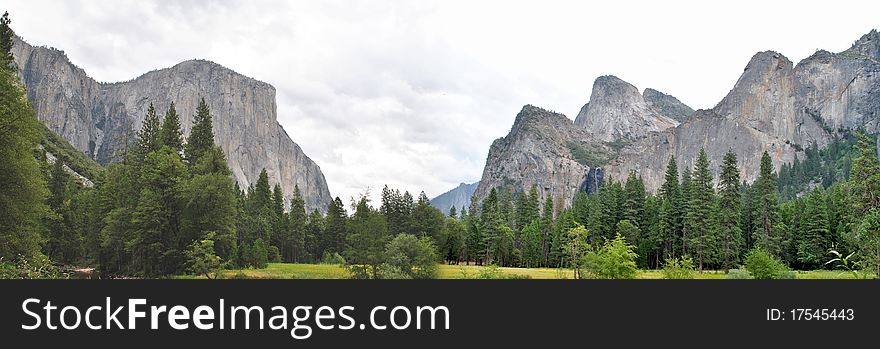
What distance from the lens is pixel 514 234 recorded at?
85562 millimetres

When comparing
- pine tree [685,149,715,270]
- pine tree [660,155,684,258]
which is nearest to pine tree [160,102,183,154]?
pine tree [685,149,715,270]

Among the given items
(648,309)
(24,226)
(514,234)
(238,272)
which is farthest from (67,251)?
(648,309)

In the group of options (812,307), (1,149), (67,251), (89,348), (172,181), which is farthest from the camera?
(67,251)

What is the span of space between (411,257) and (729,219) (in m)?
35.1

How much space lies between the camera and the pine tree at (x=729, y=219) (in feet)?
210

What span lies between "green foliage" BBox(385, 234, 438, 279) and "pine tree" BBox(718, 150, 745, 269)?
32591mm

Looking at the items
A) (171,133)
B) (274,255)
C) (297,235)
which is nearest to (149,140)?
(171,133)

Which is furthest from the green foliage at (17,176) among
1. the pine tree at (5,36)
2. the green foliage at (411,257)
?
the green foliage at (411,257)

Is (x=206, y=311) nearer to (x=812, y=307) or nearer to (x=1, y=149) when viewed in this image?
(x=812, y=307)

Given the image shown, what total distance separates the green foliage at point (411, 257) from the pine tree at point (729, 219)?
3259 cm

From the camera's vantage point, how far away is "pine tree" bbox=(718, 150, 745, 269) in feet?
210

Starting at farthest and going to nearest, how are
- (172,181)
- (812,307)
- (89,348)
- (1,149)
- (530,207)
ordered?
(530,207) < (172,181) < (1,149) < (812,307) < (89,348)

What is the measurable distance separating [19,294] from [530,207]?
273ft

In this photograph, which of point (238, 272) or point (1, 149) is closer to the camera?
point (1, 149)
